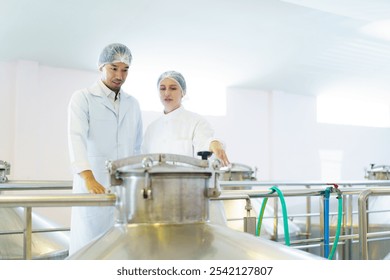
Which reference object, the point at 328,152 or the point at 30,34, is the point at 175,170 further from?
the point at 328,152

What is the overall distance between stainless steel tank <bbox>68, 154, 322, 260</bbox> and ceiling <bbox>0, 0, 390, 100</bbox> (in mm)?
3112

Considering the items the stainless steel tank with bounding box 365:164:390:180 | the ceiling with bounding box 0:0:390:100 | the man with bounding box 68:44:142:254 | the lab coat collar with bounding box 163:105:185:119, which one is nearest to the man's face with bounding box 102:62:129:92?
the man with bounding box 68:44:142:254

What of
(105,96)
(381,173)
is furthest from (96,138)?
(381,173)

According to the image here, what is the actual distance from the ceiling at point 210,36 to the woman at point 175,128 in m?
2.13

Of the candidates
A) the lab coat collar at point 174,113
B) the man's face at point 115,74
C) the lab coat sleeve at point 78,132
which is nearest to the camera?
the lab coat sleeve at point 78,132

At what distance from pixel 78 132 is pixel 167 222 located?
0.84 m

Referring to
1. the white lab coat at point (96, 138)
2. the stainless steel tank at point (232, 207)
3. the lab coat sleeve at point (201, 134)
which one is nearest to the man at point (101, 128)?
the white lab coat at point (96, 138)

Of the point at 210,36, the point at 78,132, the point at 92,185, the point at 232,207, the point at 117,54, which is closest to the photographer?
the point at 92,185

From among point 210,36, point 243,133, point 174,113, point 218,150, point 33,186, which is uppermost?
point 210,36

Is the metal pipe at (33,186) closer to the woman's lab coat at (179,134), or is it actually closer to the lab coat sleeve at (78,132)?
the lab coat sleeve at (78,132)

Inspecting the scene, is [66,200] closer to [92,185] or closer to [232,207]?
[92,185]

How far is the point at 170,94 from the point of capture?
1756 millimetres

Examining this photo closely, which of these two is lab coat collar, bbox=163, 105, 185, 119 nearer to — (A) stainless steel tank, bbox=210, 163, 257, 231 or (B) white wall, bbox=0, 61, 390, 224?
(A) stainless steel tank, bbox=210, 163, 257, 231

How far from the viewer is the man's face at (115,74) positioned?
1.62 metres
